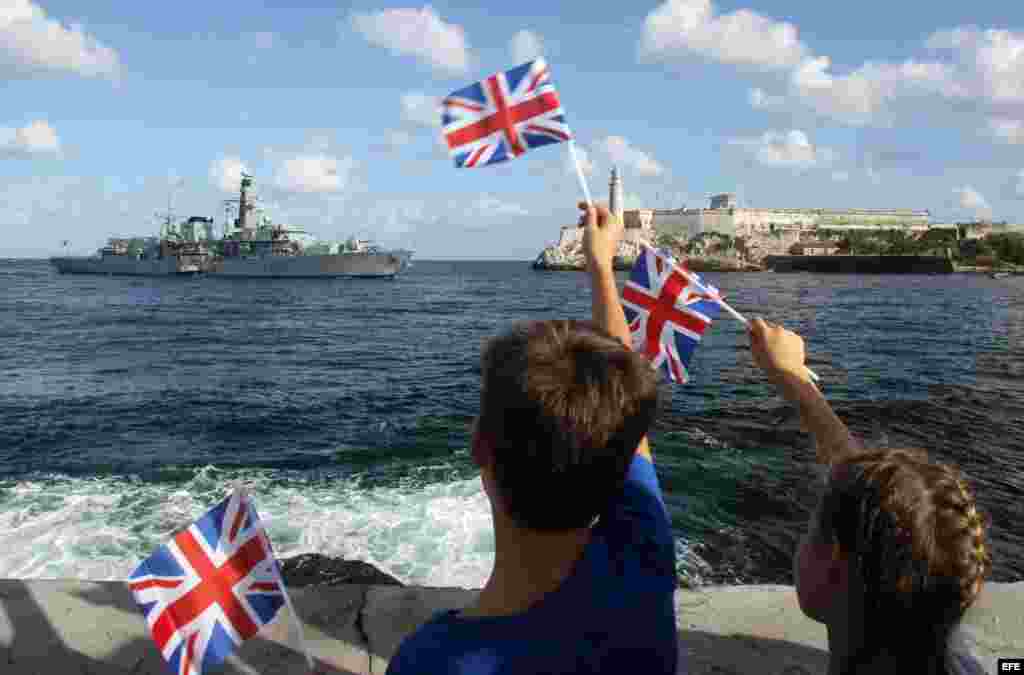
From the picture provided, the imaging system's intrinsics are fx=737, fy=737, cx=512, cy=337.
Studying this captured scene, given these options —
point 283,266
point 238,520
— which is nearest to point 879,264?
point 283,266

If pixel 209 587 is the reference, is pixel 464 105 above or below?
above

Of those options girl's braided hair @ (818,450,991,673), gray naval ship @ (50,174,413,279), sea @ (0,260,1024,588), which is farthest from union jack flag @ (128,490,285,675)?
gray naval ship @ (50,174,413,279)

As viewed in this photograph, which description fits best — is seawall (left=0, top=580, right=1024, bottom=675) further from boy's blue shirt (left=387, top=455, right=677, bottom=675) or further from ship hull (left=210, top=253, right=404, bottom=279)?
ship hull (left=210, top=253, right=404, bottom=279)

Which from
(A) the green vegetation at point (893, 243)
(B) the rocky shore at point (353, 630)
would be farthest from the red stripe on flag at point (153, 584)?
(A) the green vegetation at point (893, 243)

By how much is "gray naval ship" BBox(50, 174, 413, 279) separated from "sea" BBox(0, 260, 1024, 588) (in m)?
51.6

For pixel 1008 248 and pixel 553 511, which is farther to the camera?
pixel 1008 248

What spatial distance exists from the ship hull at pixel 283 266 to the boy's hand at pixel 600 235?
249 feet

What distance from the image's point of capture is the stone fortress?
129 m

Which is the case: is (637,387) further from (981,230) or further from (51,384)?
(981,230)

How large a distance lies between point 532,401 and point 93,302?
167ft

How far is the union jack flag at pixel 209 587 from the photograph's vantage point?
254 centimetres

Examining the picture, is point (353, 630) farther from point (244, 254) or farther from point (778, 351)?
point (244, 254)

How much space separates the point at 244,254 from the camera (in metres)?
79.9

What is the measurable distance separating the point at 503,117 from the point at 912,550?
2386 millimetres
